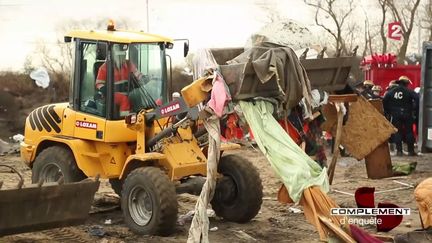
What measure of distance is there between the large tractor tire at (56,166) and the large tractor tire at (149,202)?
921mm

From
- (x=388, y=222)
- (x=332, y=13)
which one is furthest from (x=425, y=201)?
(x=332, y=13)

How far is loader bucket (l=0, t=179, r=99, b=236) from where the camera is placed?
7.65 metres

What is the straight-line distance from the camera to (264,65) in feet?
24.8

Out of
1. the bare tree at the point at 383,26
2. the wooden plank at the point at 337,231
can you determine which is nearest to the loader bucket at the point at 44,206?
the wooden plank at the point at 337,231

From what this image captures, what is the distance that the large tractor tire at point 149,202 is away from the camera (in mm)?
8516

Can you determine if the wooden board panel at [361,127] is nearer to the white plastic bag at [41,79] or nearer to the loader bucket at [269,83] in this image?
the loader bucket at [269,83]

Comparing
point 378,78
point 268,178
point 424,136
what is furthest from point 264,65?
point 378,78

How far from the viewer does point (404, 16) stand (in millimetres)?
28266

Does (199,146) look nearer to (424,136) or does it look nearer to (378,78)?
(424,136)

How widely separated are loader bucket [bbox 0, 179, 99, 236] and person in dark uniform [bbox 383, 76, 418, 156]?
8.95m

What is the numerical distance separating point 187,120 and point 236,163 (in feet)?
3.81

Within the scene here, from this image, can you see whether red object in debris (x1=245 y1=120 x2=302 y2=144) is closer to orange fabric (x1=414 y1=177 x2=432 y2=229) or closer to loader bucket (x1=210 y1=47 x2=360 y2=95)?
loader bucket (x1=210 y1=47 x2=360 y2=95)

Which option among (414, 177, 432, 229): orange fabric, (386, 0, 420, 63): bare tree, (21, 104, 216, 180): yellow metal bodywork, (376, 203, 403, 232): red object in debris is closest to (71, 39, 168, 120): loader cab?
(21, 104, 216, 180): yellow metal bodywork

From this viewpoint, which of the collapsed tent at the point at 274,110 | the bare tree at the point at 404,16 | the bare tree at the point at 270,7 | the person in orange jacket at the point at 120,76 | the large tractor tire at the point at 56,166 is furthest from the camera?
the bare tree at the point at 270,7
